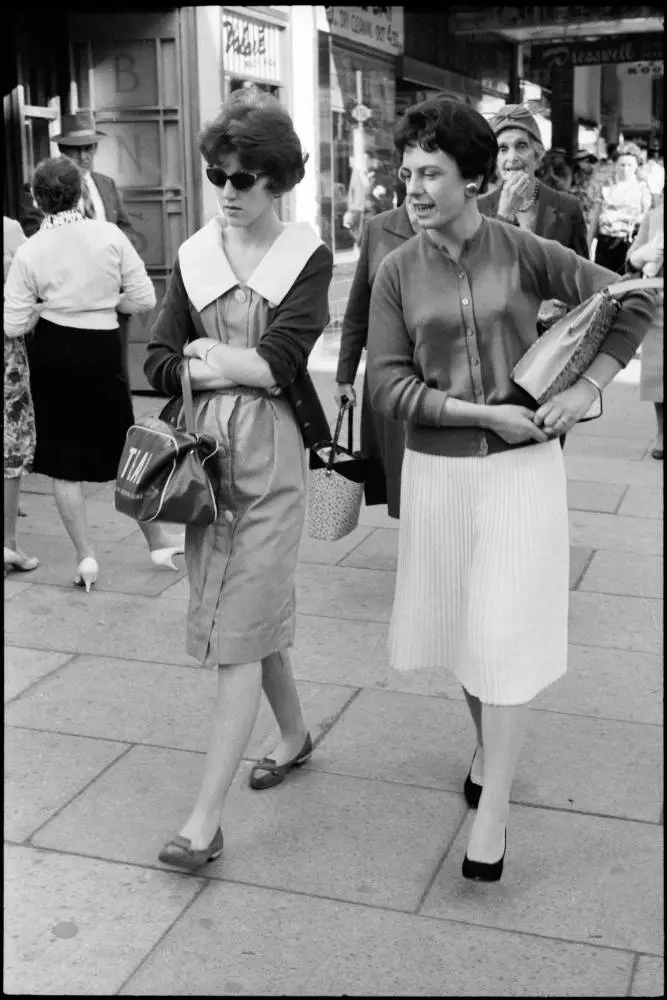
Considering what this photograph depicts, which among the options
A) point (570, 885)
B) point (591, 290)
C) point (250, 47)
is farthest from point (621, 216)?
point (570, 885)

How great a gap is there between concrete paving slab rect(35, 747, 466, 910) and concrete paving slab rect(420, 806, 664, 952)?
11cm

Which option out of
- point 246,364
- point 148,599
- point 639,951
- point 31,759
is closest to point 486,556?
point 246,364

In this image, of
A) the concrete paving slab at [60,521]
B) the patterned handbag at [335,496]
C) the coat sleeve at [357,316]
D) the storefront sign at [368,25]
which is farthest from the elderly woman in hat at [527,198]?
the storefront sign at [368,25]

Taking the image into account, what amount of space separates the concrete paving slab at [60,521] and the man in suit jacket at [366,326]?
215 centimetres

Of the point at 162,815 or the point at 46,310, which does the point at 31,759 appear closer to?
the point at 162,815

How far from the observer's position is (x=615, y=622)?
5457mm

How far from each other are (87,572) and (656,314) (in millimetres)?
3414

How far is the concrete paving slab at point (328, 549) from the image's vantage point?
6.42m

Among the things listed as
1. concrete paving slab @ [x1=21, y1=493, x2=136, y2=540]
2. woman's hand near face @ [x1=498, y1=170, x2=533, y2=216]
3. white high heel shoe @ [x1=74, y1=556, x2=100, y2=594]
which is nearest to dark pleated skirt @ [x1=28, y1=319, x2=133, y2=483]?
white high heel shoe @ [x1=74, y1=556, x2=100, y2=594]

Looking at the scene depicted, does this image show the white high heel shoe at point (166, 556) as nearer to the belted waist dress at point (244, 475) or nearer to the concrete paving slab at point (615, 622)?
the concrete paving slab at point (615, 622)

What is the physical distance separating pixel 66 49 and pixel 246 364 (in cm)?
797

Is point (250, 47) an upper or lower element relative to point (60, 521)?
upper

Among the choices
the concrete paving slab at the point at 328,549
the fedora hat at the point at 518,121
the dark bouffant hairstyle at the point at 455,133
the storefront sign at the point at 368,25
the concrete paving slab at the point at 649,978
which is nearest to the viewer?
the concrete paving slab at the point at 649,978

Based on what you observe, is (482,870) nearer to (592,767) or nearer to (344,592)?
(592,767)
